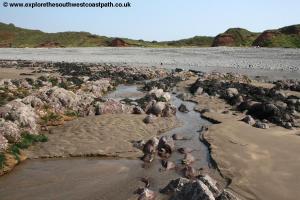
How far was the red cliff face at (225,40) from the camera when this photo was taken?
4269 inches

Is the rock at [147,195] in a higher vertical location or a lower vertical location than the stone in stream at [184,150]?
higher

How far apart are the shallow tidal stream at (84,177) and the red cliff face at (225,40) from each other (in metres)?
95.1

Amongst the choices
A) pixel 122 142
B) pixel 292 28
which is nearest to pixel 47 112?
pixel 122 142

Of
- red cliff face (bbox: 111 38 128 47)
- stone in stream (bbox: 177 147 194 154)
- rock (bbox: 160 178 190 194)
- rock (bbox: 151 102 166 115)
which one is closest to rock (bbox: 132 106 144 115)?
rock (bbox: 151 102 166 115)

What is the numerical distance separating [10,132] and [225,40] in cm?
9811

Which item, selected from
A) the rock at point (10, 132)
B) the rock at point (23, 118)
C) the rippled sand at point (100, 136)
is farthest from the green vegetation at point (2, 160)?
the rock at point (23, 118)

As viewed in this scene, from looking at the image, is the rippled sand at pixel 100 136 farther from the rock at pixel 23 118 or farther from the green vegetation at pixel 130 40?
the green vegetation at pixel 130 40

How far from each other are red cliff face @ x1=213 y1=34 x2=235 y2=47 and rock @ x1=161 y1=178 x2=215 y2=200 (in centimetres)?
9943

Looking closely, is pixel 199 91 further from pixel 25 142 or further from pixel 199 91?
pixel 25 142

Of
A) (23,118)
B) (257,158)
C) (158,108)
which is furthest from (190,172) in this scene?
(158,108)

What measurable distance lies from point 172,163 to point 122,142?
340 cm

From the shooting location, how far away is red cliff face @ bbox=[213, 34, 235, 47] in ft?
356

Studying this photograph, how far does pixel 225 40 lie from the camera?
10969 cm

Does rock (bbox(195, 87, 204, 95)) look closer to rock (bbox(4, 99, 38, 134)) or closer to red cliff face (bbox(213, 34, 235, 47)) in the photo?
rock (bbox(4, 99, 38, 134))
